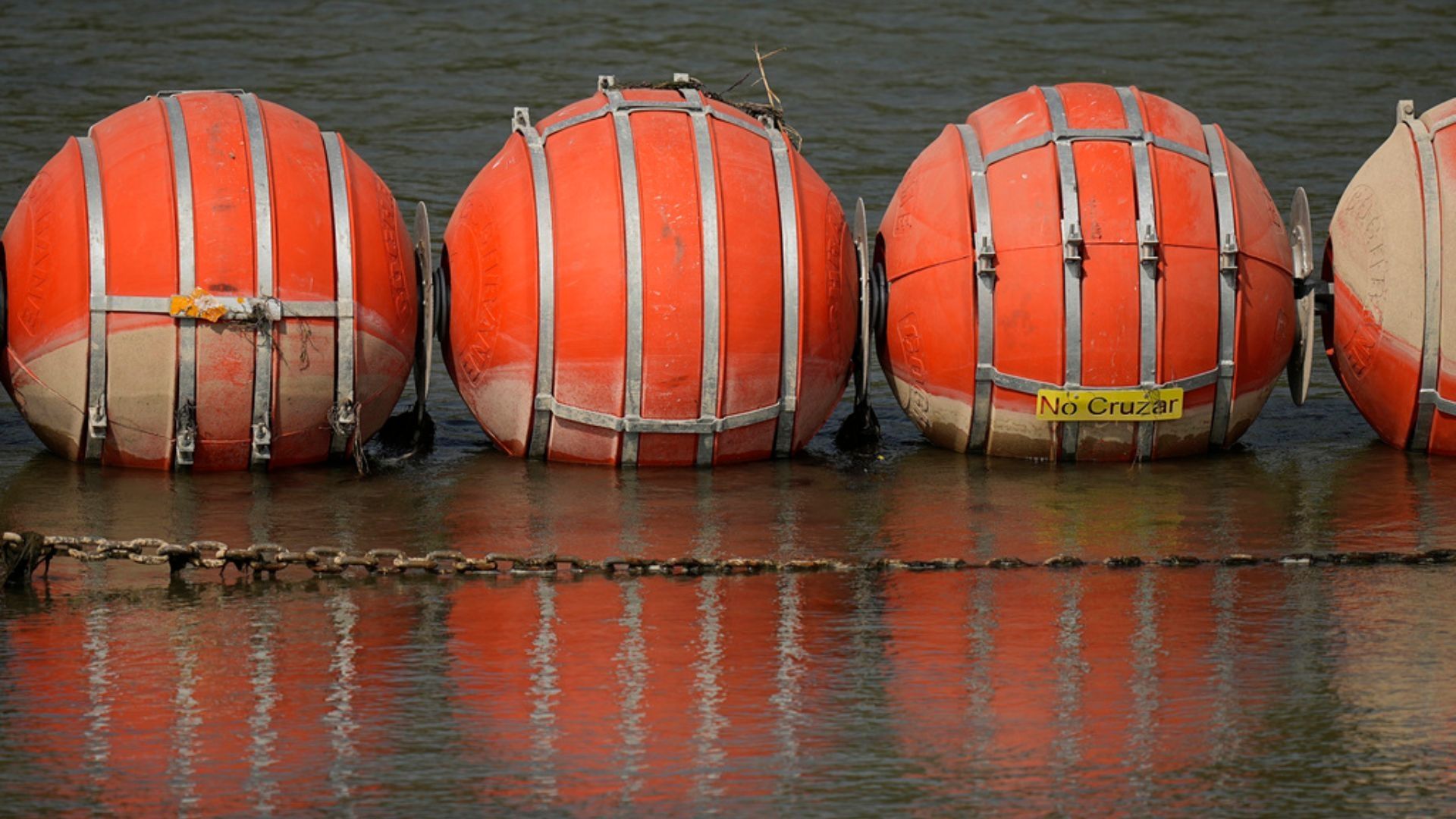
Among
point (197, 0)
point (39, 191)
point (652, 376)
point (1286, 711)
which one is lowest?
point (1286, 711)

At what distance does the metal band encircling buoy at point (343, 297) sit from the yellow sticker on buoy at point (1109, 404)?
9.95ft

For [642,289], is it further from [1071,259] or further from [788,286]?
[1071,259]

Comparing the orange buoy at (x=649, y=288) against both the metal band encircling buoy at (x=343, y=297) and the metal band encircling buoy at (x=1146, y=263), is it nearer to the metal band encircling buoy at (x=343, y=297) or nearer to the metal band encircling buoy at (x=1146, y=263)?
the metal band encircling buoy at (x=343, y=297)

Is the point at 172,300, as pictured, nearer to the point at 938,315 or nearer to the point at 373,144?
the point at 938,315

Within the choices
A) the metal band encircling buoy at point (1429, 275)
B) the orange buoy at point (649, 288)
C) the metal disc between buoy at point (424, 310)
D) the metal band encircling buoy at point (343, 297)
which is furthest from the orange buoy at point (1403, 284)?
the metal band encircling buoy at point (343, 297)

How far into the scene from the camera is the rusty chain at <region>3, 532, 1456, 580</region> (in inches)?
320

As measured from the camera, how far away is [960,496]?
9578 millimetres

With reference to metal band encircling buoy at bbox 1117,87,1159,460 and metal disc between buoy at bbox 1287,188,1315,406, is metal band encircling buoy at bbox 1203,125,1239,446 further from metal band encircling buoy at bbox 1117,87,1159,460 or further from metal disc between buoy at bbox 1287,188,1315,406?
metal disc between buoy at bbox 1287,188,1315,406

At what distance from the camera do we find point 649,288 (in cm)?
946

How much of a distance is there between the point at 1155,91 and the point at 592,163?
9799 millimetres

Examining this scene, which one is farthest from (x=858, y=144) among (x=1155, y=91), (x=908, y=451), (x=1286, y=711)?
(x=1286, y=711)

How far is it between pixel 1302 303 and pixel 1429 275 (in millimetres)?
631

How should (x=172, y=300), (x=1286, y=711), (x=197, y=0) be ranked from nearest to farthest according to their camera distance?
1. (x=1286, y=711)
2. (x=172, y=300)
3. (x=197, y=0)

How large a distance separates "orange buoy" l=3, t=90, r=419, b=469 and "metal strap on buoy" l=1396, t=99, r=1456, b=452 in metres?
4.56
